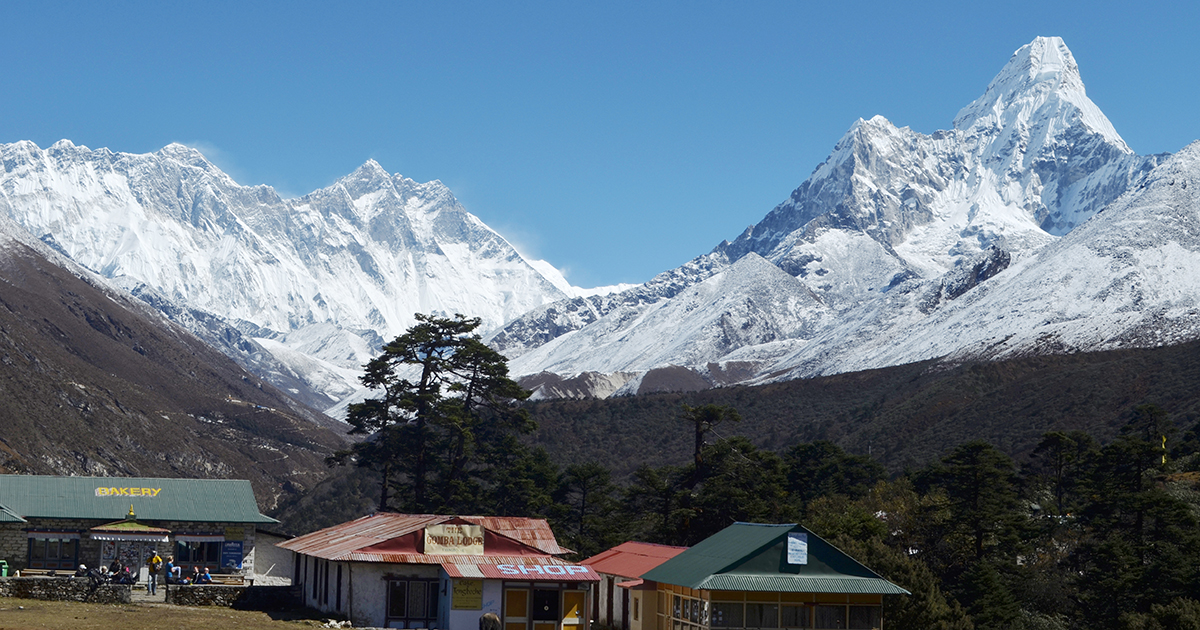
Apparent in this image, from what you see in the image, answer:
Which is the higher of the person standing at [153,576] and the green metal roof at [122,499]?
the green metal roof at [122,499]

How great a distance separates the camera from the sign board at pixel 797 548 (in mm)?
45812

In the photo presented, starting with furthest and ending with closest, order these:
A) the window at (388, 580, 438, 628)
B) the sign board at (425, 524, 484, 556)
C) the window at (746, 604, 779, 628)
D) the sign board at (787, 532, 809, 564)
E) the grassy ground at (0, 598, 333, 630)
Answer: the sign board at (425, 524, 484, 556)
the window at (388, 580, 438, 628)
the sign board at (787, 532, 809, 564)
the window at (746, 604, 779, 628)
the grassy ground at (0, 598, 333, 630)

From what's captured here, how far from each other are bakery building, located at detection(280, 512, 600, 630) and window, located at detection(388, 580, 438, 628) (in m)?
0.04

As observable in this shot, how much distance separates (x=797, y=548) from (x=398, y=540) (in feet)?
50.3

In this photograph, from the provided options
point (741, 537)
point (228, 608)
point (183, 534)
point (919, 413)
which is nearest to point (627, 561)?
point (741, 537)

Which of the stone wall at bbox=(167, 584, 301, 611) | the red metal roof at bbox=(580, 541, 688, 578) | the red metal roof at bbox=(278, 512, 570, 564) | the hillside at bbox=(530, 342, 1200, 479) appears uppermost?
the hillside at bbox=(530, 342, 1200, 479)

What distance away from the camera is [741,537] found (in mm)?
48938

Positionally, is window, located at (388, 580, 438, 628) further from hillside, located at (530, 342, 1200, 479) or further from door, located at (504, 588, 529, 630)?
hillside, located at (530, 342, 1200, 479)

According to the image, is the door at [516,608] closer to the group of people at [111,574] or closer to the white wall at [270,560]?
the group of people at [111,574]

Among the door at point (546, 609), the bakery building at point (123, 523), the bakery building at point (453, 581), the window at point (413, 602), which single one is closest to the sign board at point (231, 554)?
the bakery building at point (123, 523)

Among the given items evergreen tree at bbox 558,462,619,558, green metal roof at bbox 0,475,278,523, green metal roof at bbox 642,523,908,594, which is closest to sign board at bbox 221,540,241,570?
green metal roof at bbox 0,475,278,523

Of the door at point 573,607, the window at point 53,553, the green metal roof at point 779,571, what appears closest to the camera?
the green metal roof at point 779,571

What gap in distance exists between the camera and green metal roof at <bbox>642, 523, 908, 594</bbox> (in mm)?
44938

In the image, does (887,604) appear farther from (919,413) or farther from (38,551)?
(919,413)
